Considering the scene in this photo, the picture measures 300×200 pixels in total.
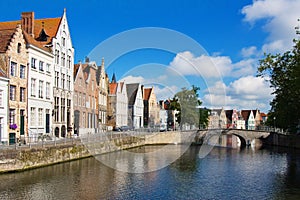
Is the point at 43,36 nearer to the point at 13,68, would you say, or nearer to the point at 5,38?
the point at 5,38

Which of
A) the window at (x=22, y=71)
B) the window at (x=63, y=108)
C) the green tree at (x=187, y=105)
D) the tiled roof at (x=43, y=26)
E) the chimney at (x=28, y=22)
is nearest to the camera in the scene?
the window at (x=22, y=71)

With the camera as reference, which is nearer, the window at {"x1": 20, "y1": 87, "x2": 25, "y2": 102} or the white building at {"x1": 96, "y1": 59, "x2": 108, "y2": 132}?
the window at {"x1": 20, "y1": 87, "x2": 25, "y2": 102}

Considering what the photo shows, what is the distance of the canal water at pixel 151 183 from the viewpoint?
1866 cm

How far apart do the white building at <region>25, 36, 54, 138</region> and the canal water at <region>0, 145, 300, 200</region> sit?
7357 millimetres

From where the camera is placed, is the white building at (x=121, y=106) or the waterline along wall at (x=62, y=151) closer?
the waterline along wall at (x=62, y=151)

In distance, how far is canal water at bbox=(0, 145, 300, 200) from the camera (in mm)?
18656

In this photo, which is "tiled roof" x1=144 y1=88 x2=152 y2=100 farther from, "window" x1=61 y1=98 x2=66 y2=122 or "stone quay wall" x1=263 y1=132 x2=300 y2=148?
"window" x1=61 y1=98 x2=66 y2=122

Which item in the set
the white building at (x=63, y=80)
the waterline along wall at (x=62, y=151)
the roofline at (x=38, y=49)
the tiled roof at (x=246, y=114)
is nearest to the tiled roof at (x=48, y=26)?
the white building at (x=63, y=80)

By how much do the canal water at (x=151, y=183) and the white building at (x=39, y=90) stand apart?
24.1 feet

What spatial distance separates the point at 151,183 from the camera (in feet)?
71.8

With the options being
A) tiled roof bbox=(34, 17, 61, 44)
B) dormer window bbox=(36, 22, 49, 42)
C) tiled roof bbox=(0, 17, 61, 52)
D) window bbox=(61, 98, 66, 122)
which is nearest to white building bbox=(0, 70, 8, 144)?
tiled roof bbox=(0, 17, 61, 52)

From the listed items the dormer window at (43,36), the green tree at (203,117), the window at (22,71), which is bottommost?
the green tree at (203,117)

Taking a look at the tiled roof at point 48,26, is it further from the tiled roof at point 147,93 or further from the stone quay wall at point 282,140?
the tiled roof at point 147,93

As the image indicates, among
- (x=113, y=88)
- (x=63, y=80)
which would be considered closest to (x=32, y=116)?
(x=63, y=80)
